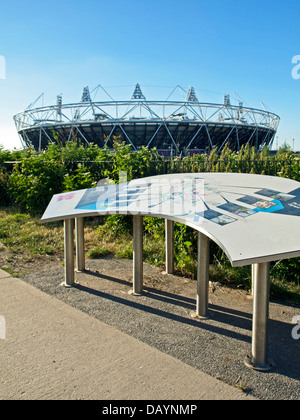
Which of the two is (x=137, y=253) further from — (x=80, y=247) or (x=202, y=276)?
(x=80, y=247)

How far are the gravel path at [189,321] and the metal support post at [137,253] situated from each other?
0.51 ft

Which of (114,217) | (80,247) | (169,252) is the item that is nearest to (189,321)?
(169,252)

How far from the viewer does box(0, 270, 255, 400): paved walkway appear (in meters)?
→ 2.55

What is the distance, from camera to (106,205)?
14.8ft

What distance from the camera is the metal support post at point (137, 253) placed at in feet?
14.6

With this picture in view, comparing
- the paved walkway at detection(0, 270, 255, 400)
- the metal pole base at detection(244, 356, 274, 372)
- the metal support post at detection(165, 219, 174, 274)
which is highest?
the metal support post at detection(165, 219, 174, 274)

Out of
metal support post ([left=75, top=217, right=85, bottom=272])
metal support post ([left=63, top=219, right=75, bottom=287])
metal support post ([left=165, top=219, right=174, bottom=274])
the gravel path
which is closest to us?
the gravel path

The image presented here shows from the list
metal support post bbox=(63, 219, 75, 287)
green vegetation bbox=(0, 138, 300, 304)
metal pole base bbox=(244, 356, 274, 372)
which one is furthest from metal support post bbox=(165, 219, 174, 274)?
metal pole base bbox=(244, 356, 274, 372)

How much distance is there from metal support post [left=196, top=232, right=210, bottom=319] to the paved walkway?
90 centimetres

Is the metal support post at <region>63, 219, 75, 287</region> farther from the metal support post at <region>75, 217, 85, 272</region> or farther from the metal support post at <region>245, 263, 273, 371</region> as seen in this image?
the metal support post at <region>245, 263, 273, 371</region>

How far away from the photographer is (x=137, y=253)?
14.7 ft
